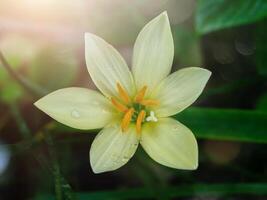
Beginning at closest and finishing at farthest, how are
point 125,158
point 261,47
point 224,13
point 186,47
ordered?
1. point 125,158
2. point 224,13
3. point 261,47
4. point 186,47

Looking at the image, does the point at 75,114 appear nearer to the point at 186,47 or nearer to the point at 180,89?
the point at 180,89

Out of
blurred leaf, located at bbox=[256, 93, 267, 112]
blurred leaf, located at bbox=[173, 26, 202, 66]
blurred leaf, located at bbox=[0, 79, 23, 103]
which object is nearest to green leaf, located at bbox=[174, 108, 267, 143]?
blurred leaf, located at bbox=[256, 93, 267, 112]

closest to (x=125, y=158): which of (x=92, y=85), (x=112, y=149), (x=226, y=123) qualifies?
(x=112, y=149)

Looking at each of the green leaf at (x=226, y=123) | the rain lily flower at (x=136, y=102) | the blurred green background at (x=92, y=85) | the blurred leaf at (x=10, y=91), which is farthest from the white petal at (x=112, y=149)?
the blurred leaf at (x=10, y=91)

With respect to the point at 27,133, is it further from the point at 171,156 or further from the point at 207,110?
the point at 171,156

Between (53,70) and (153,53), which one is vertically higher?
(153,53)

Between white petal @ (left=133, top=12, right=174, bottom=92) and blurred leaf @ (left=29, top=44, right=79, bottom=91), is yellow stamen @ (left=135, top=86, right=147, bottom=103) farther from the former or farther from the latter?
blurred leaf @ (left=29, top=44, right=79, bottom=91)
